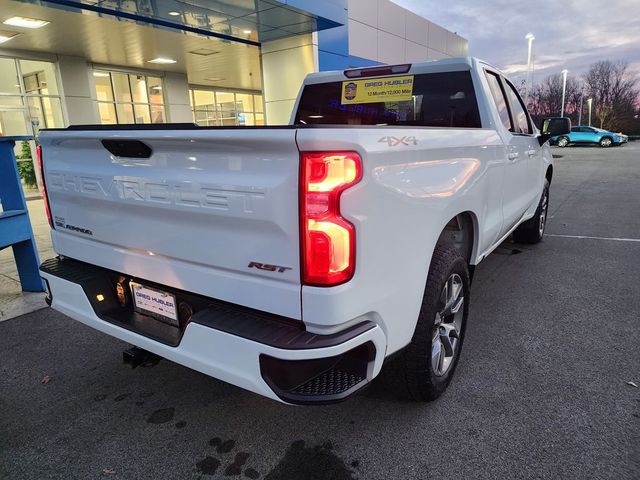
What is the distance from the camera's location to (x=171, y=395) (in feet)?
9.38

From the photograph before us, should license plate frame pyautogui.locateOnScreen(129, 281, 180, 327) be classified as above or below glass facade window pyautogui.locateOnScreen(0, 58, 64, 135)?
below

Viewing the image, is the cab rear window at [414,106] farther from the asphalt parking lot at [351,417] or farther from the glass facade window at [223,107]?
the glass facade window at [223,107]

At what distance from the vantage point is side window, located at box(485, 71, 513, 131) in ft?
12.2

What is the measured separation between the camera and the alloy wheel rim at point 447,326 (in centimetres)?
259

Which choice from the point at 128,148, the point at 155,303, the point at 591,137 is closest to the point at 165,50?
the point at 128,148

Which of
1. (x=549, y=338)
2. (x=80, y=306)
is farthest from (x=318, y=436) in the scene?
(x=549, y=338)

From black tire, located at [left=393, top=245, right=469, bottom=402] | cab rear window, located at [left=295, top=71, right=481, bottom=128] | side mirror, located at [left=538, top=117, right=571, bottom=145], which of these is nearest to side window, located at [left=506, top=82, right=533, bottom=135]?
side mirror, located at [left=538, top=117, right=571, bottom=145]

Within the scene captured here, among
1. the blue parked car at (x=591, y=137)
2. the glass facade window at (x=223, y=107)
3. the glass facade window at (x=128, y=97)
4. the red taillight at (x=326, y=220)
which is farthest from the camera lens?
the blue parked car at (x=591, y=137)

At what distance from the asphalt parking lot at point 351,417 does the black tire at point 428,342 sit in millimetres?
157

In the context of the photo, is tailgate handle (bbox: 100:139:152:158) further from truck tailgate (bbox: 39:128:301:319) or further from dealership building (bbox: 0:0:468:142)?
dealership building (bbox: 0:0:468:142)

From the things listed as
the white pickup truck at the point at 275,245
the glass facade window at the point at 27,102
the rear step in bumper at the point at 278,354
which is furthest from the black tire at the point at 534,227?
the glass facade window at the point at 27,102

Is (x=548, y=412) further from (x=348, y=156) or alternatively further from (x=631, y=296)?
(x=631, y=296)

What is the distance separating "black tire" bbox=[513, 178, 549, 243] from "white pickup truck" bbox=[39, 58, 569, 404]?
10.7 ft

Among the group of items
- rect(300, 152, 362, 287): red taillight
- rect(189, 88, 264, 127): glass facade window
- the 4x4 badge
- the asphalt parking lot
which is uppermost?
rect(189, 88, 264, 127): glass facade window
